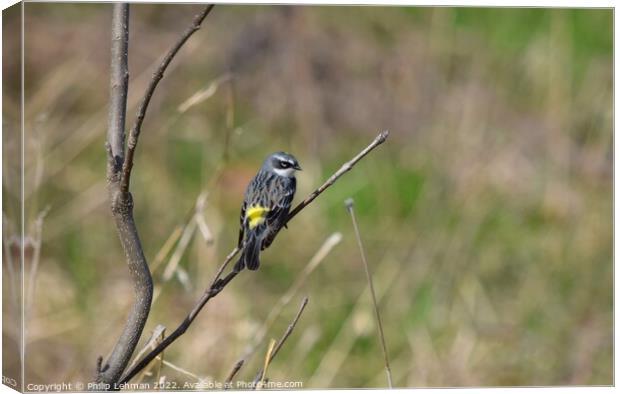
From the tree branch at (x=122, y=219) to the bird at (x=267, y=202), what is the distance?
2.03ft

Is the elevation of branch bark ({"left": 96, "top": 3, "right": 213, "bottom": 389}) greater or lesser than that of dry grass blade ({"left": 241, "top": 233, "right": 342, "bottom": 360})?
greater

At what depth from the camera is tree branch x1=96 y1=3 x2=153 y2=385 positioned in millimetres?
1367

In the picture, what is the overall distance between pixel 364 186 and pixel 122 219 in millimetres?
2324

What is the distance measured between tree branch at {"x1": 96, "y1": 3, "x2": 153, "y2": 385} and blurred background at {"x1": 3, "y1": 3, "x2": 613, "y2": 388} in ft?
3.94

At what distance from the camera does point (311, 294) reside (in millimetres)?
3439

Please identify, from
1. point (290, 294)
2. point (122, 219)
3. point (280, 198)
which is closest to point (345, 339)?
point (280, 198)

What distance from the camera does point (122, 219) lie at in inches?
53.7

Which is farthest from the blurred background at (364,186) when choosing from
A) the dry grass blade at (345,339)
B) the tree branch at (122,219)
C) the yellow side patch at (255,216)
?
the tree branch at (122,219)

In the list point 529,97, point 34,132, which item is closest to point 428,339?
point 529,97

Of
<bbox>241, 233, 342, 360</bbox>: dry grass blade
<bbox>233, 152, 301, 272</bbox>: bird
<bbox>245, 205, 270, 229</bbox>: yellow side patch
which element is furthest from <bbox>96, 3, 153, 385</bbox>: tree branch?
<bbox>245, 205, 270, 229</bbox>: yellow side patch

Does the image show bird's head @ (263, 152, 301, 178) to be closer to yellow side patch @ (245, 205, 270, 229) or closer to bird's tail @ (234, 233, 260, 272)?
yellow side patch @ (245, 205, 270, 229)

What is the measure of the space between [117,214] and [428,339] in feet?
6.54

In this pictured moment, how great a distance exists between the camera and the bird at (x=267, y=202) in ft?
6.82

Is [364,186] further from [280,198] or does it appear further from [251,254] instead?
[251,254]
